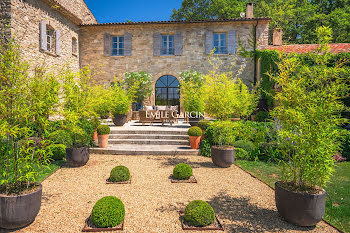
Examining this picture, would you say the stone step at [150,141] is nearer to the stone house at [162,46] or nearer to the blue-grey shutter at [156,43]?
the stone house at [162,46]

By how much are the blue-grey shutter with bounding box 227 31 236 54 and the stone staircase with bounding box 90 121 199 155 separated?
7370mm

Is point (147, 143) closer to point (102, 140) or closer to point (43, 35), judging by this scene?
point (102, 140)

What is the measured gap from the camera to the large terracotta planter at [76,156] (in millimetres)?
5512

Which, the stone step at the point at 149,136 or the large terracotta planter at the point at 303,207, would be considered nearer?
the large terracotta planter at the point at 303,207

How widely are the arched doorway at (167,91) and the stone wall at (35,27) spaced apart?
537 cm

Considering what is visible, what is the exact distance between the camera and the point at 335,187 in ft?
14.4

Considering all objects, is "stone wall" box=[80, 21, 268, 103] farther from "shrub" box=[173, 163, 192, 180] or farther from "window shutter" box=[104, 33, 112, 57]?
"shrub" box=[173, 163, 192, 180]

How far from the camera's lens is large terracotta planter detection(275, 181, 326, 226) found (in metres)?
2.76

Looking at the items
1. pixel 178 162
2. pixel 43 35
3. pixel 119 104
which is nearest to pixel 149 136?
pixel 119 104

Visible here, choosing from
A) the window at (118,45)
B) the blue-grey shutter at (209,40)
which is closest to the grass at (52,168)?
the window at (118,45)

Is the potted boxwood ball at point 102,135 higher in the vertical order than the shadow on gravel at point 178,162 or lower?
higher

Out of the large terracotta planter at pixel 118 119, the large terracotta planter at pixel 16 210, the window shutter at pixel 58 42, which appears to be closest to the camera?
the large terracotta planter at pixel 16 210

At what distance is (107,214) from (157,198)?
3.78ft

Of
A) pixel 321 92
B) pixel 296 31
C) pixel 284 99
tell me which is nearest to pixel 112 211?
pixel 284 99
